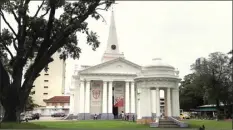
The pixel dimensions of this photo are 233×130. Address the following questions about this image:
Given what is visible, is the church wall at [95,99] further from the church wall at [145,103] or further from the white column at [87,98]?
the church wall at [145,103]

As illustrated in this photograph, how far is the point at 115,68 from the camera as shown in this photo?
248ft

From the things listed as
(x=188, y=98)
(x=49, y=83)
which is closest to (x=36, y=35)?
(x=188, y=98)

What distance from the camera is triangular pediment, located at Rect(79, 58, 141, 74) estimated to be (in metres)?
73.6

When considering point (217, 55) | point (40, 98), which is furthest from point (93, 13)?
point (40, 98)

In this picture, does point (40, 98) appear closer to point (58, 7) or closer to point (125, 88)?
point (125, 88)

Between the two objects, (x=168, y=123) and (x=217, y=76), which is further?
(x=217, y=76)

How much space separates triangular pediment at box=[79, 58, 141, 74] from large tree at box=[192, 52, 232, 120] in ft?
50.0

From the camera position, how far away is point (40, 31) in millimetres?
30594

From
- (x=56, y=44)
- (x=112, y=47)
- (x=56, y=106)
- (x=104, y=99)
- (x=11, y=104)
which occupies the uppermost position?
(x=112, y=47)

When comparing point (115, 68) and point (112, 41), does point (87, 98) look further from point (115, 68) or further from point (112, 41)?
point (112, 41)

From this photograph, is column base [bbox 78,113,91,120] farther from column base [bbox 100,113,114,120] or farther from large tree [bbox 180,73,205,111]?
large tree [bbox 180,73,205,111]

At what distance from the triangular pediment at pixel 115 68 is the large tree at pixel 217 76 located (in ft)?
50.0

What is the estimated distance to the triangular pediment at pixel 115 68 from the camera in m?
73.6

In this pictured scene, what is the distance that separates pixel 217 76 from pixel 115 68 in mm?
21491
